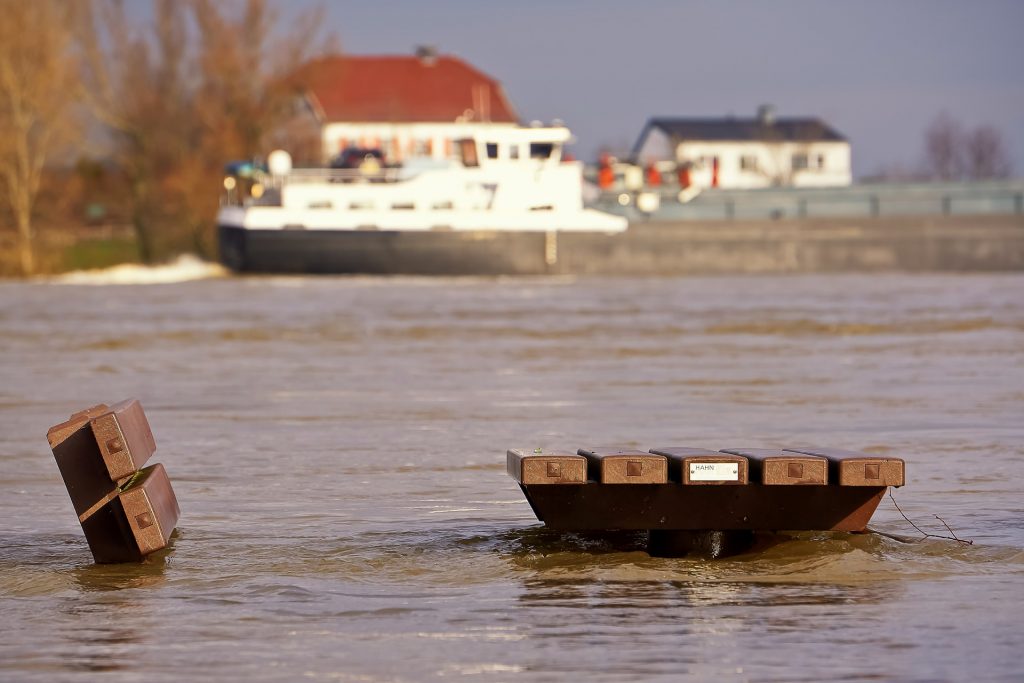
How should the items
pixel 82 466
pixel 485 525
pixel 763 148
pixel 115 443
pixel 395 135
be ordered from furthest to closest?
pixel 763 148 < pixel 395 135 < pixel 485 525 < pixel 82 466 < pixel 115 443

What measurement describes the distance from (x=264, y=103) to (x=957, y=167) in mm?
52644

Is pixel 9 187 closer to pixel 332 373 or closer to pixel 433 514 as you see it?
pixel 332 373

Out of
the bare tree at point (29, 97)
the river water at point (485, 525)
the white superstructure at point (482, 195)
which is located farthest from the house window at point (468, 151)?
the river water at point (485, 525)

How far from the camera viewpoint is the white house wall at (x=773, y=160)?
310ft

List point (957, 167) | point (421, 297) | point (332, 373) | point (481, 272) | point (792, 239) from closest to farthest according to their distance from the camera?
point (332, 373) < point (421, 297) < point (481, 272) < point (792, 239) < point (957, 167)

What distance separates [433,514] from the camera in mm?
9453

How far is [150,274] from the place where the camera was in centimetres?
5441

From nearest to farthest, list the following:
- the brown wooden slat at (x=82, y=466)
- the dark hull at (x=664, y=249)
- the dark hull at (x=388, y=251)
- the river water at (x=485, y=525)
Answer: the river water at (x=485, y=525) → the brown wooden slat at (x=82, y=466) → the dark hull at (x=388, y=251) → the dark hull at (x=664, y=249)

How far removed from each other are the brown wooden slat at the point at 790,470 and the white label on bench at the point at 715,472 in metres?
0.12

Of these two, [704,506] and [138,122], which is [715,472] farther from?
[138,122]

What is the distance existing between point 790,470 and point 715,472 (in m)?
0.33

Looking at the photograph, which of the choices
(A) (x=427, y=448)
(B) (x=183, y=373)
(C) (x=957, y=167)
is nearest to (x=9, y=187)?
(B) (x=183, y=373)

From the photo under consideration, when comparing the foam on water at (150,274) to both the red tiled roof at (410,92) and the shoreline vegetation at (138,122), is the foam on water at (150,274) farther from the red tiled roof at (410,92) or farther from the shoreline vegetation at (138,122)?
the red tiled roof at (410,92)

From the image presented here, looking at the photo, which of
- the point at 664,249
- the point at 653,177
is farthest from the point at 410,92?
the point at 664,249
